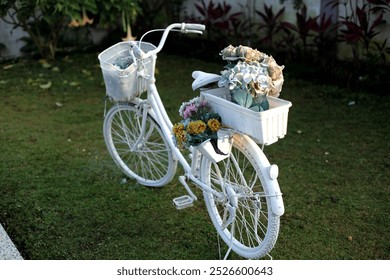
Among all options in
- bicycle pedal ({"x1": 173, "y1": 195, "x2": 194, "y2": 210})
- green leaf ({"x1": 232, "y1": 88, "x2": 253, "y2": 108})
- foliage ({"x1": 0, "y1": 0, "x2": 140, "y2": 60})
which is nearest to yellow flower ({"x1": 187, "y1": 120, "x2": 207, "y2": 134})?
green leaf ({"x1": 232, "y1": 88, "x2": 253, "y2": 108})

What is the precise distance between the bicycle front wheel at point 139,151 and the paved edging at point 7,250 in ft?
3.41

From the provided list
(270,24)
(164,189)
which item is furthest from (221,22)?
(164,189)

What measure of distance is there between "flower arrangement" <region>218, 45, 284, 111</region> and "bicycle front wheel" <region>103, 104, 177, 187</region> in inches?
37.6

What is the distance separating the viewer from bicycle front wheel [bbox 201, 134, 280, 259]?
286 cm

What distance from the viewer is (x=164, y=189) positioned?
13.4 feet

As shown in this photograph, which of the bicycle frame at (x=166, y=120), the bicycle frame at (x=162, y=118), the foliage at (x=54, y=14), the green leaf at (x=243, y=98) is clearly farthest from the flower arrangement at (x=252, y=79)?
the foliage at (x=54, y=14)

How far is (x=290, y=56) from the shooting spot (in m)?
6.95

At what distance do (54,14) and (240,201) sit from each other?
466 cm

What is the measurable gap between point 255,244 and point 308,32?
4.05 m

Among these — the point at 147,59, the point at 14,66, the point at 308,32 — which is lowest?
the point at 14,66

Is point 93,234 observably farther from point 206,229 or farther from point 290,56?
point 290,56

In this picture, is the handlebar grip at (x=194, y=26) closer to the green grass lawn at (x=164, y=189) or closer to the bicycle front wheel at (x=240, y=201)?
the bicycle front wheel at (x=240, y=201)

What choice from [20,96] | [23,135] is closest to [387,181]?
[23,135]

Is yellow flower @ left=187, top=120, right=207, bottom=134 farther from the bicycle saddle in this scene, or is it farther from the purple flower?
the bicycle saddle
